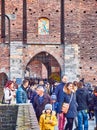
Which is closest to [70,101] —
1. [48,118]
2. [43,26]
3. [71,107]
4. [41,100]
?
[71,107]

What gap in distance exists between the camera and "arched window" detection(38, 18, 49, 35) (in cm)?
3712

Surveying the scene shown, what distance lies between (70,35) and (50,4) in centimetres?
223

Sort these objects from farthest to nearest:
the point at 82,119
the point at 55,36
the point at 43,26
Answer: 1. the point at 55,36
2. the point at 43,26
3. the point at 82,119

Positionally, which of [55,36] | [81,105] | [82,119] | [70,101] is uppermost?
[55,36]

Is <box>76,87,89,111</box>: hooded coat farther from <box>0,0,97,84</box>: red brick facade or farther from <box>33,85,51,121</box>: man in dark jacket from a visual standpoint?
<box>0,0,97,84</box>: red brick facade

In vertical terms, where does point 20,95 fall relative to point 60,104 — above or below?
above

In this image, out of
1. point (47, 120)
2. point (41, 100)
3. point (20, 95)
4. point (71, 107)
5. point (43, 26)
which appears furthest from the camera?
point (43, 26)

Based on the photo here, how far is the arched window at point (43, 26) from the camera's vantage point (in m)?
37.1

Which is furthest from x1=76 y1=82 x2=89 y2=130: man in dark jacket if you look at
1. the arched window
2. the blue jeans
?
the arched window

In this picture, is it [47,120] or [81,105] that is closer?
[47,120]

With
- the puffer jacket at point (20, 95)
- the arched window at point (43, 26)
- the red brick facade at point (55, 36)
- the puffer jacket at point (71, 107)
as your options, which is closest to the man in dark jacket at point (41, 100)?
the puffer jacket at point (71, 107)

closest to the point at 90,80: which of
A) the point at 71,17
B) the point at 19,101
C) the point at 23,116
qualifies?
the point at 71,17

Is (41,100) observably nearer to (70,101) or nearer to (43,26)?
(70,101)

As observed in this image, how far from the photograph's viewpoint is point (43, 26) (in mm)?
37156
